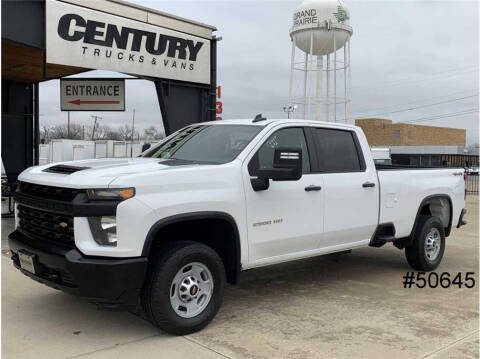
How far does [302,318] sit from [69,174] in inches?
102

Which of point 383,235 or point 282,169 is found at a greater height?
point 282,169

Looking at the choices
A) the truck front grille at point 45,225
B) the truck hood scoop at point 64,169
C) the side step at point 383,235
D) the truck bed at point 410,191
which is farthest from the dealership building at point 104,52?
the side step at point 383,235

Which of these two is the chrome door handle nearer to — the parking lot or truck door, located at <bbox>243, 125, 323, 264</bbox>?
truck door, located at <bbox>243, 125, 323, 264</bbox>

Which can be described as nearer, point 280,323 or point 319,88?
point 280,323

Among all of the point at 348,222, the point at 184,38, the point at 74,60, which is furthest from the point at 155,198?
the point at 184,38

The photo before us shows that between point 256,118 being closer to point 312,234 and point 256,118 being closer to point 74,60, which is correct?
point 312,234

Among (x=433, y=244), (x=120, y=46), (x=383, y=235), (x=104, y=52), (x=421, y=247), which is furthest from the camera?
(x=120, y=46)

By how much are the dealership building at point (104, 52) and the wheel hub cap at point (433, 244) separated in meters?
5.64

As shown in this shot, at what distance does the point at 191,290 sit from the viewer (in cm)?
454

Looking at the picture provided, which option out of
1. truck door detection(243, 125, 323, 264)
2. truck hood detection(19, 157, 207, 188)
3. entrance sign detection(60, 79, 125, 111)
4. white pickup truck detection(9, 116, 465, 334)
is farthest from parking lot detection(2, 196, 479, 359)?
entrance sign detection(60, 79, 125, 111)

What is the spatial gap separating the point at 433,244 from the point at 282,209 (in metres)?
3.26

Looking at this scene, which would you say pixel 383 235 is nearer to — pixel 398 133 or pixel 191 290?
Answer: pixel 191 290

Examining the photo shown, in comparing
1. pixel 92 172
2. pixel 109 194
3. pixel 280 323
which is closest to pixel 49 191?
pixel 92 172

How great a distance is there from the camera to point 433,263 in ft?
23.9
